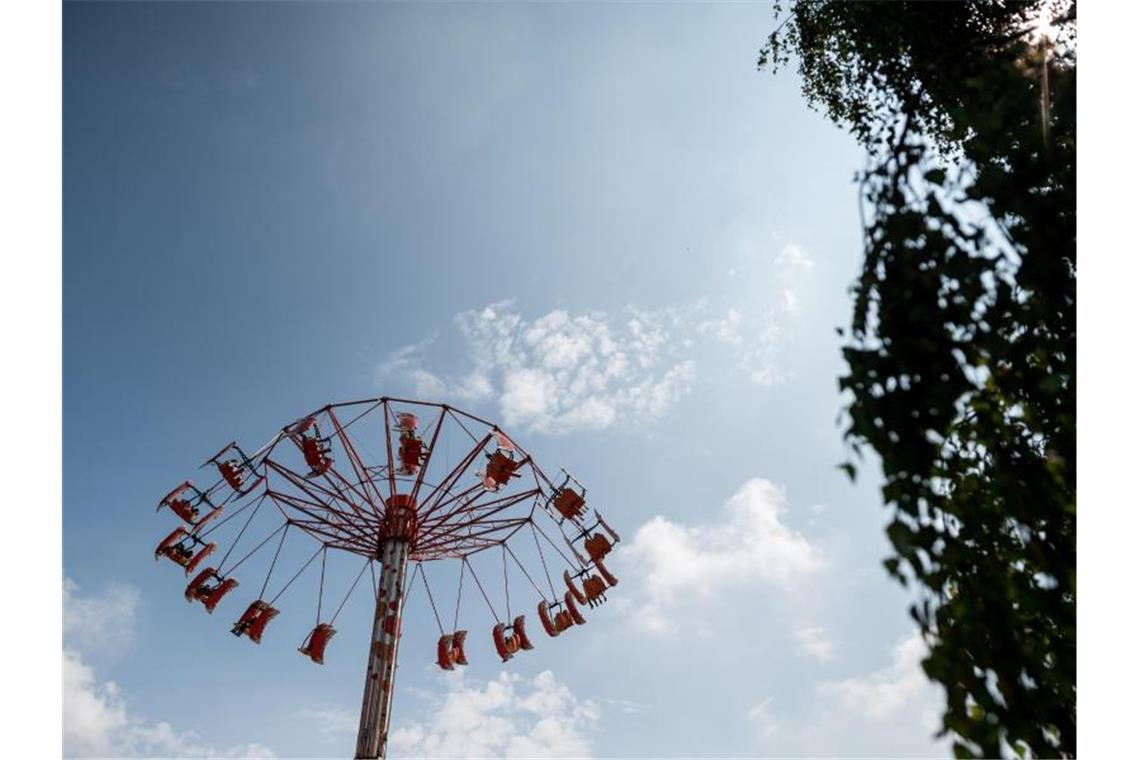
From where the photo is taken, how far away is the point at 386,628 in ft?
42.0

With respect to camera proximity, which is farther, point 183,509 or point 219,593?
point 219,593

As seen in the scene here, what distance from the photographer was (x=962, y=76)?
12.3 ft

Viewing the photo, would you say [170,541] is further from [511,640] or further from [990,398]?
[990,398]

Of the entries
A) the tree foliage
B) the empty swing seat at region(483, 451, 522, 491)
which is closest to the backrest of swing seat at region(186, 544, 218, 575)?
the empty swing seat at region(483, 451, 522, 491)

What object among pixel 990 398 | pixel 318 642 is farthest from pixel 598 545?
pixel 990 398

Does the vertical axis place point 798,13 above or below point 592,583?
above

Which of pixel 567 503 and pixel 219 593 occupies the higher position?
pixel 567 503

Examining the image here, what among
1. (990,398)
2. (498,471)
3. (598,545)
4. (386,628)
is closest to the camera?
(990,398)

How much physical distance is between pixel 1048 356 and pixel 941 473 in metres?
0.75

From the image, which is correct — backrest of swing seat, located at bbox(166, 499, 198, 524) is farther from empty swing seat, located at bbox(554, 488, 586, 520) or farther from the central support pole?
empty swing seat, located at bbox(554, 488, 586, 520)
